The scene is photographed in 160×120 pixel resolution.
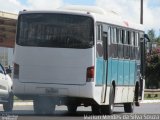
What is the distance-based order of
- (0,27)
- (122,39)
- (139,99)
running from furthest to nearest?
(0,27) → (139,99) → (122,39)

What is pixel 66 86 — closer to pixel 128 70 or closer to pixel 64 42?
pixel 64 42

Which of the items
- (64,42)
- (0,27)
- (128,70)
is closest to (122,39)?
(128,70)

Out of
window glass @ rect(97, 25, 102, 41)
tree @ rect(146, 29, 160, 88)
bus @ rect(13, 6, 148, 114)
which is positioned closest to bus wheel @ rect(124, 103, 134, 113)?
bus @ rect(13, 6, 148, 114)

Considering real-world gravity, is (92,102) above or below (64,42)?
below

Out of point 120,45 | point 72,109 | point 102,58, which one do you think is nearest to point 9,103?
point 72,109

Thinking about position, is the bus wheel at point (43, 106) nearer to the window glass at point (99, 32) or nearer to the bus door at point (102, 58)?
the bus door at point (102, 58)

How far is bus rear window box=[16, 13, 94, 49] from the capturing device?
21719 millimetres

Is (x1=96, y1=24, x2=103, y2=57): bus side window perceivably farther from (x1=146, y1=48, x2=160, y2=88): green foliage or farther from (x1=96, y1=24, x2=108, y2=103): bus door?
(x1=146, y1=48, x2=160, y2=88): green foliage

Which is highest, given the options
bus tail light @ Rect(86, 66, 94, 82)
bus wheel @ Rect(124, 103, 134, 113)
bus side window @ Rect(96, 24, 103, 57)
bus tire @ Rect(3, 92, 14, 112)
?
Result: bus side window @ Rect(96, 24, 103, 57)

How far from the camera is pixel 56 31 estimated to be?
2186 centimetres

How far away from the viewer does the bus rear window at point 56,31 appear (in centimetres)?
2172

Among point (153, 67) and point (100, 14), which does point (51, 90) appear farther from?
point (153, 67)

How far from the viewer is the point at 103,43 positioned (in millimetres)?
22641

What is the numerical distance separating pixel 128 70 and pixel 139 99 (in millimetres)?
2972
